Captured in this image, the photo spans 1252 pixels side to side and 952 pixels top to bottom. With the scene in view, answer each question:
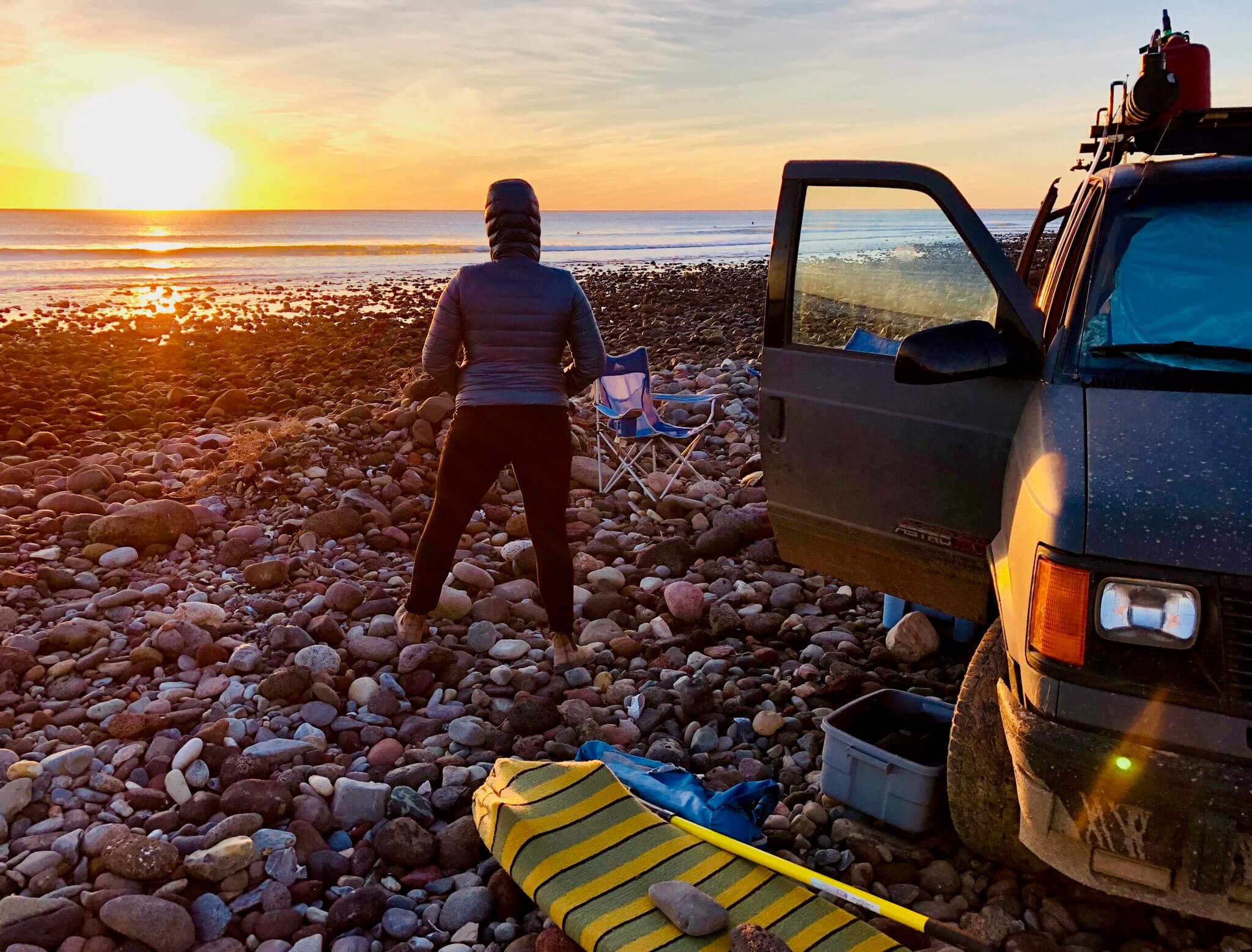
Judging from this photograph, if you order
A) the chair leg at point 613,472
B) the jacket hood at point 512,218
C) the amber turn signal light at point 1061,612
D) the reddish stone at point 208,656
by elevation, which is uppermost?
the jacket hood at point 512,218

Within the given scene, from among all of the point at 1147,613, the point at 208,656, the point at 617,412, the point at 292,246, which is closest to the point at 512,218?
the point at 208,656

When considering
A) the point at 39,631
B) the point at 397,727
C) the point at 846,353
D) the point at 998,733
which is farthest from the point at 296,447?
the point at 998,733

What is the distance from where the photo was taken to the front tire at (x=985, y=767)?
310 cm

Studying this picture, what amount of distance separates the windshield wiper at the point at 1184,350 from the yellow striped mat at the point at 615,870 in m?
1.88

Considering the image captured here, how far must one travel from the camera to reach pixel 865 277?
4168mm

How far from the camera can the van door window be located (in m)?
3.93

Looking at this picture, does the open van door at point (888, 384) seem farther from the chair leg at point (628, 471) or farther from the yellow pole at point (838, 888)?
the chair leg at point (628, 471)

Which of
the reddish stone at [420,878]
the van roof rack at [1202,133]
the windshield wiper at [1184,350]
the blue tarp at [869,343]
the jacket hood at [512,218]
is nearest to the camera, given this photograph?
the windshield wiper at [1184,350]

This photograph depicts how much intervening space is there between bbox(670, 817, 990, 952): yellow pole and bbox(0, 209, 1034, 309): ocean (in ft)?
7.41

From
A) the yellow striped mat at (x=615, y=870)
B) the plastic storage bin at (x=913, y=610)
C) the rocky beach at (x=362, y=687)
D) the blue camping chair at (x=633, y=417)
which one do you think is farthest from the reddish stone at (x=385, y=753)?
the blue camping chair at (x=633, y=417)

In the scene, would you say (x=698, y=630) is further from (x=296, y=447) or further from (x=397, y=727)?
(x=296, y=447)

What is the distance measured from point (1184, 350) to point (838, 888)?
1.93 metres

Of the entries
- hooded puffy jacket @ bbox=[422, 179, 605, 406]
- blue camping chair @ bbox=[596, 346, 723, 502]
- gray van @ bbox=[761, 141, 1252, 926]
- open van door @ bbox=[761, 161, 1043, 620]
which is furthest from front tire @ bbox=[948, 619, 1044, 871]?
blue camping chair @ bbox=[596, 346, 723, 502]

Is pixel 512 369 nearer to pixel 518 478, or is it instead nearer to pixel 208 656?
pixel 518 478
